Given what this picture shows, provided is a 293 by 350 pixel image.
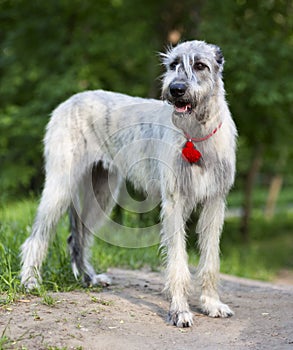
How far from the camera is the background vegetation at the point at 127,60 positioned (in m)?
9.44

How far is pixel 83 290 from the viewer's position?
4.94 meters

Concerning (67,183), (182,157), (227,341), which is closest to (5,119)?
(67,183)

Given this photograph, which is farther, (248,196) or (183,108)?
(248,196)

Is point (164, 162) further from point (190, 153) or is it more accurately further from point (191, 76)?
point (191, 76)

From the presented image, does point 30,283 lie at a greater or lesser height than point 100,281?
greater

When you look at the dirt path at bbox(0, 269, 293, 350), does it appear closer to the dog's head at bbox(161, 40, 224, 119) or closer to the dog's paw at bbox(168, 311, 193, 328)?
the dog's paw at bbox(168, 311, 193, 328)

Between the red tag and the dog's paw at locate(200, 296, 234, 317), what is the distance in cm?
117

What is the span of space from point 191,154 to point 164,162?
10.8 inches

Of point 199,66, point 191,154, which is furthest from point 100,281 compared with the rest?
point 199,66

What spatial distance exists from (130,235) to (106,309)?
2.92 metres

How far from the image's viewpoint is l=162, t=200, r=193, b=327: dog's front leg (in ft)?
14.5

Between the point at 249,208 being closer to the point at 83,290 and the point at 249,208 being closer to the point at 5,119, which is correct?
the point at 5,119

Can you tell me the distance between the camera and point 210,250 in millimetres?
4762

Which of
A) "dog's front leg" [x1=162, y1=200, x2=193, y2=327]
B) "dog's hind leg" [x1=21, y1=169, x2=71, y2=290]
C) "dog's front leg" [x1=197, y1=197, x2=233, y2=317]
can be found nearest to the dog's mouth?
"dog's front leg" [x1=162, y1=200, x2=193, y2=327]
